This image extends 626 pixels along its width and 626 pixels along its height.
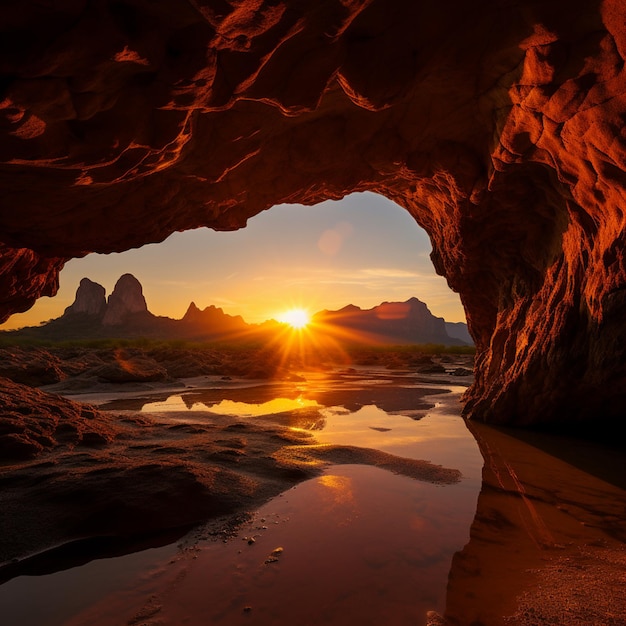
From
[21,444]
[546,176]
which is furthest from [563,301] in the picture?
[21,444]

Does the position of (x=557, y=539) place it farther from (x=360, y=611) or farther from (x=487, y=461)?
(x=487, y=461)

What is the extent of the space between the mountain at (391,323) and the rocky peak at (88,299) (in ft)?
206

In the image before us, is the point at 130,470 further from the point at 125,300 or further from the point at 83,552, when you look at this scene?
the point at 125,300

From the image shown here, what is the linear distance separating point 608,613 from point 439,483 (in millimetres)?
2133

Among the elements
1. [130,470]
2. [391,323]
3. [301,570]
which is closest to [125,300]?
[391,323]

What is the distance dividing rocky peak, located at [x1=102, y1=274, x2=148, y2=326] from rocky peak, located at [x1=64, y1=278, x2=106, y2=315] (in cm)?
264

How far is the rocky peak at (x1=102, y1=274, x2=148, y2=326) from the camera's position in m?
84.1

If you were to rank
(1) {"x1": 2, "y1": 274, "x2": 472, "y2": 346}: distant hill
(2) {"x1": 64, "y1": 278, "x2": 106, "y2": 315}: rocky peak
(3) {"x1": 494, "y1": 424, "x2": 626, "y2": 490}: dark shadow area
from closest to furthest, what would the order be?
(3) {"x1": 494, "y1": 424, "x2": 626, "y2": 490}: dark shadow area, (1) {"x1": 2, "y1": 274, "x2": 472, "y2": 346}: distant hill, (2) {"x1": 64, "y1": 278, "x2": 106, "y2": 315}: rocky peak

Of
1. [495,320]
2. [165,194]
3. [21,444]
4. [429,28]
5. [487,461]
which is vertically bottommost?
[487,461]

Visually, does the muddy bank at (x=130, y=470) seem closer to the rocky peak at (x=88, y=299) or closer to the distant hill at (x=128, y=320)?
the distant hill at (x=128, y=320)

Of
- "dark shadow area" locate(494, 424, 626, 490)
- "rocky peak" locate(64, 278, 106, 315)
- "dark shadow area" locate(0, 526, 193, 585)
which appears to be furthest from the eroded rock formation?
"rocky peak" locate(64, 278, 106, 315)

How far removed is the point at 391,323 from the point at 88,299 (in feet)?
292

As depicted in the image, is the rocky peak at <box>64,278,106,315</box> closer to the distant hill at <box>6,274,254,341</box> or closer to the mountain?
the distant hill at <box>6,274,254,341</box>

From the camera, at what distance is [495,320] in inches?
398
